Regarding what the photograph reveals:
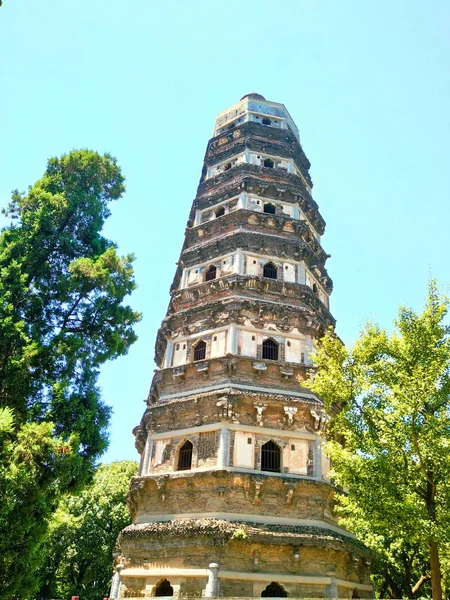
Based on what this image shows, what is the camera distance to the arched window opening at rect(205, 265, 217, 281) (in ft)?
72.0

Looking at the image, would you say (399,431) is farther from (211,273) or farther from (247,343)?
(211,273)

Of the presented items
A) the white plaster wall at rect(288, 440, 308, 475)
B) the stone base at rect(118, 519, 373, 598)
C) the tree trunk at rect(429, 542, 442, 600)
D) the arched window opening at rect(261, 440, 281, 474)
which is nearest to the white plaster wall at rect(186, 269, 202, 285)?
the arched window opening at rect(261, 440, 281, 474)

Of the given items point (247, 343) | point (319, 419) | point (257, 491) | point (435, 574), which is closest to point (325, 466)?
point (319, 419)

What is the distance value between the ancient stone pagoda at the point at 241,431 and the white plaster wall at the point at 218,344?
46 mm

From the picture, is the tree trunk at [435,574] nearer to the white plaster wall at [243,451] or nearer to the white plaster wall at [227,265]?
the white plaster wall at [243,451]

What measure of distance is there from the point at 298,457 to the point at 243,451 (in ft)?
5.97

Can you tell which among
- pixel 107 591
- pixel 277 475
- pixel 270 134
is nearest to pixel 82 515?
pixel 107 591

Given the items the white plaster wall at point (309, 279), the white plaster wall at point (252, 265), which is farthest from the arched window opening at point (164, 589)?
the white plaster wall at point (309, 279)

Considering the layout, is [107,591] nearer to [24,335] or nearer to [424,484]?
[24,335]

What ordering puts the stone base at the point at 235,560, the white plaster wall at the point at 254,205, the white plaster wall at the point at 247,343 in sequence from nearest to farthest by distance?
the stone base at the point at 235,560
the white plaster wall at the point at 247,343
the white plaster wall at the point at 254,205

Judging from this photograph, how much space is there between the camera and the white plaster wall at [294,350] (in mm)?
18969

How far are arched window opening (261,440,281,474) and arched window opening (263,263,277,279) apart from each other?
7.37 m

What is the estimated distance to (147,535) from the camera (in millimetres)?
15375

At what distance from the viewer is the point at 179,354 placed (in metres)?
19.9
